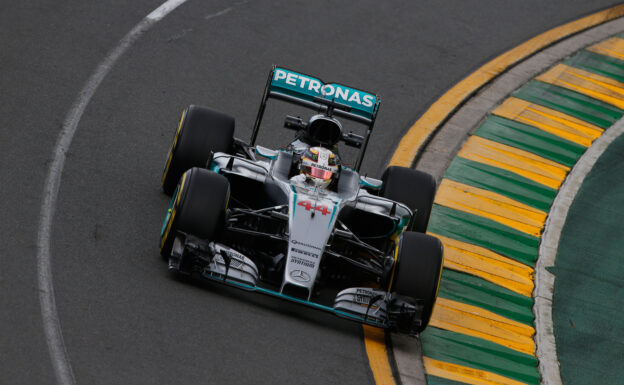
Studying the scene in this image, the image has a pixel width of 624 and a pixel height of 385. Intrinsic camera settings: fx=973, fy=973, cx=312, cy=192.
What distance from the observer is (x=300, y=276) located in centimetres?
895

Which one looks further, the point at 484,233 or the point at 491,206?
the point at 491,206

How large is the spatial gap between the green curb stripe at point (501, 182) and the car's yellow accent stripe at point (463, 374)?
4.03 meters

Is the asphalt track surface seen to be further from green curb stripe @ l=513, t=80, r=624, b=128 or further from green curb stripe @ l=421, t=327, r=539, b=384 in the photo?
green curb stripe @ l=513, t=80, r=624, b=128

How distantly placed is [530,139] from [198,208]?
7.05m

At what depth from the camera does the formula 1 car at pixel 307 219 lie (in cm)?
902

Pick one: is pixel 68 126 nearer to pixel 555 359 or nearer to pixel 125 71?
pixel 125 71

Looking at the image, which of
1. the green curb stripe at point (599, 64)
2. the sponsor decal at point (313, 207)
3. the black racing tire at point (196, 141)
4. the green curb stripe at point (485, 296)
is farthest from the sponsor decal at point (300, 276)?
the green curb stripe at point (599, 64)

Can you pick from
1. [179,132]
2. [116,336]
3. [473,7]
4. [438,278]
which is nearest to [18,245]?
[116,336]

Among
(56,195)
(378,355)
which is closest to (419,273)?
(378,355)

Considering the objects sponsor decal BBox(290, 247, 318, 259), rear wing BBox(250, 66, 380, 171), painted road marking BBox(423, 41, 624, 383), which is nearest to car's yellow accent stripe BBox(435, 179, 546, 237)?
painted road marking BBox(423, 41, 624, 383)

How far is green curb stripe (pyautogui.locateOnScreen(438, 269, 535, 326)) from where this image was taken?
1039cm

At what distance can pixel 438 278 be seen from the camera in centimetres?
914

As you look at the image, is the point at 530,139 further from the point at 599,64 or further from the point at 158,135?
the point at 158,135

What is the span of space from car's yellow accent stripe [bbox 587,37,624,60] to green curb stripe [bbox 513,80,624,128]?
→ 1.97 metres
